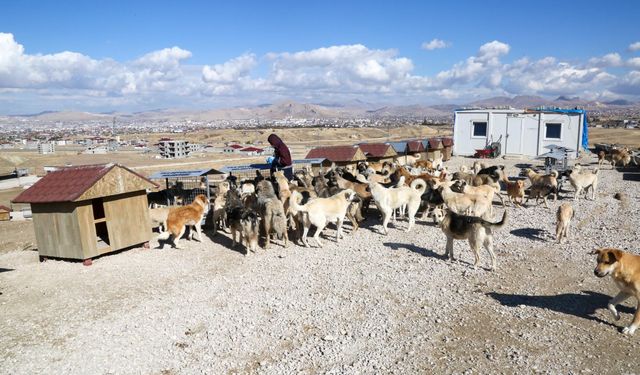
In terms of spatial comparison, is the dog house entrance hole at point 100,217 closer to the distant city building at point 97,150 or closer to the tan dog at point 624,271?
the tan dog at point 624,271

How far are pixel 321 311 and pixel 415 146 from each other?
23.3 m

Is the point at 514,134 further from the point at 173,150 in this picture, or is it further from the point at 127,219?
the point at 173,150

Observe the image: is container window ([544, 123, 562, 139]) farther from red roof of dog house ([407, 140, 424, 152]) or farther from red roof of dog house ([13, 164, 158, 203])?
red roof of dog house ([13, 164, 158, 203])

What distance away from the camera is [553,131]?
35.4 meters

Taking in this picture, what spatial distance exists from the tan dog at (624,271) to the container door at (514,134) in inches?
1259

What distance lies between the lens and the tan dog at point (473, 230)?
9836 millimetres

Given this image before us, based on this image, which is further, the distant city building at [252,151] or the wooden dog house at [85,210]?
the distant city building at [252,151]

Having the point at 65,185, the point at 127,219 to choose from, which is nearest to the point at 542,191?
the point at 127,219

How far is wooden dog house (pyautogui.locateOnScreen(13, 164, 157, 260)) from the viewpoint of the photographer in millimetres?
11117

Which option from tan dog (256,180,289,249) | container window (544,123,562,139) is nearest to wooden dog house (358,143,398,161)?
tan dog (256,180,289,249)

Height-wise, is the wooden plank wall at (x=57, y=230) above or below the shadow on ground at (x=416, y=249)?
above

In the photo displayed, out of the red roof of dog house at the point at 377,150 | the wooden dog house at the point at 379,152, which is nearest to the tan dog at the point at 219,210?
the wooden dog house at the point at 379,152

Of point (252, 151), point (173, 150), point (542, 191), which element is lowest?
point (252, 151)

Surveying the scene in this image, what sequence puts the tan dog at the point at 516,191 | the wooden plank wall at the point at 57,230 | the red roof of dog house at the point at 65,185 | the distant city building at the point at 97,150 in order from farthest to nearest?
the distant city building at the point at 97,150, the tan dog at the point at 516,191, the wooden plank wall at the point at 57,230, the red roof of dog house at the point at 65,185
